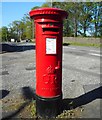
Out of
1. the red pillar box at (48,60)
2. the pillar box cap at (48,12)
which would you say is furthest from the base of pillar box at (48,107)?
the pillar box cap at (48,12)

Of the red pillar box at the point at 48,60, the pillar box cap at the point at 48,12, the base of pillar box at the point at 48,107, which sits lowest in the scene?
the base of pillar box at the point at 48,107

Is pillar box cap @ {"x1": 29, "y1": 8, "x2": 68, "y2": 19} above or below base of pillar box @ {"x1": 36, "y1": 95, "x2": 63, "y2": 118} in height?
above

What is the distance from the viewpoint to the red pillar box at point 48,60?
4.62 m

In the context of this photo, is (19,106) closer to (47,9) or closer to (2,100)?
(2,100)

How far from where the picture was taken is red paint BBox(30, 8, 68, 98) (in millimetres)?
4571

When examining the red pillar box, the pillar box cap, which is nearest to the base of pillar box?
the red pillar box

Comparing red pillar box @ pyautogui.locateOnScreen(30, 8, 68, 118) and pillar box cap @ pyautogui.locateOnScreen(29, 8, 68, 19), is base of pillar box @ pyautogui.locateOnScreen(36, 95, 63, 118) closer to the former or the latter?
red pillar box @ pyautogui.locateOnScreen(30, 8, 68, 118)

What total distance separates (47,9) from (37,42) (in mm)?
686

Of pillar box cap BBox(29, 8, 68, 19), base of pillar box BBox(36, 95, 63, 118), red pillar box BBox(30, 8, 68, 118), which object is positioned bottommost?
base of pillar box BBox(36, 95, 63, 118)

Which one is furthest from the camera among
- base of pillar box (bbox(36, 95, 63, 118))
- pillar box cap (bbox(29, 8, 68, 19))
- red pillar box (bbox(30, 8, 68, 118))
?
base of pillar box (bbox(36, 95, 63, 118))

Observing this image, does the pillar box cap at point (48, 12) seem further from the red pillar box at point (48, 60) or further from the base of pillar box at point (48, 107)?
the base of pillar box at point (48, 107)

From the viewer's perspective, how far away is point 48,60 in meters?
4.73

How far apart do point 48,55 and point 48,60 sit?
96mm

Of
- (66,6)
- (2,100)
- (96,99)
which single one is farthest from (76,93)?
(66,6)
